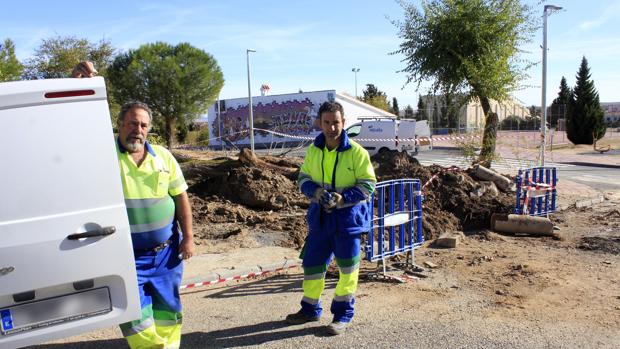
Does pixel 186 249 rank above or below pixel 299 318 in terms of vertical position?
above

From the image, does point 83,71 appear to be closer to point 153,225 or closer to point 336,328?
point 153,225

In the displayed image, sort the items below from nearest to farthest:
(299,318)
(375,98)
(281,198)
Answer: (299,318)
(281,198)
(375,98)

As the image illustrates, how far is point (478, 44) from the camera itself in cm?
1513

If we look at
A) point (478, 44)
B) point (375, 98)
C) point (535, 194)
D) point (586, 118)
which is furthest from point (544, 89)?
point (375, 98)

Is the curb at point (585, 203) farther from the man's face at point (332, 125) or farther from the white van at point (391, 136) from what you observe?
the white van at point (391, 136)

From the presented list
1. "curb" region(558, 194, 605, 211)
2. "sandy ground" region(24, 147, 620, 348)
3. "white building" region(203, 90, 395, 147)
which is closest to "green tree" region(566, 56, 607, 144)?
"white building" region(203, 90, 395, 147)

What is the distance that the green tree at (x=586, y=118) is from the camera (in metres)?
37.2

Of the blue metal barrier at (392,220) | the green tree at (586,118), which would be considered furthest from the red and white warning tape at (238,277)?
the green tree at (586,118)

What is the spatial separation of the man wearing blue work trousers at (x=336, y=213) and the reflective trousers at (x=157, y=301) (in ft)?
4.50

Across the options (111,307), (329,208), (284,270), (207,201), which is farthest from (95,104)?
(207,201)

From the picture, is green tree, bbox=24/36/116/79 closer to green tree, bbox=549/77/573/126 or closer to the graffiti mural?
the graffiti mural

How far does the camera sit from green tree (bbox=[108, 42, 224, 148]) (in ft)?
95.6

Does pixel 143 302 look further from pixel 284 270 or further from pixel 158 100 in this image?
pixel 158 100

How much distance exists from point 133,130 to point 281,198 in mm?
7098
